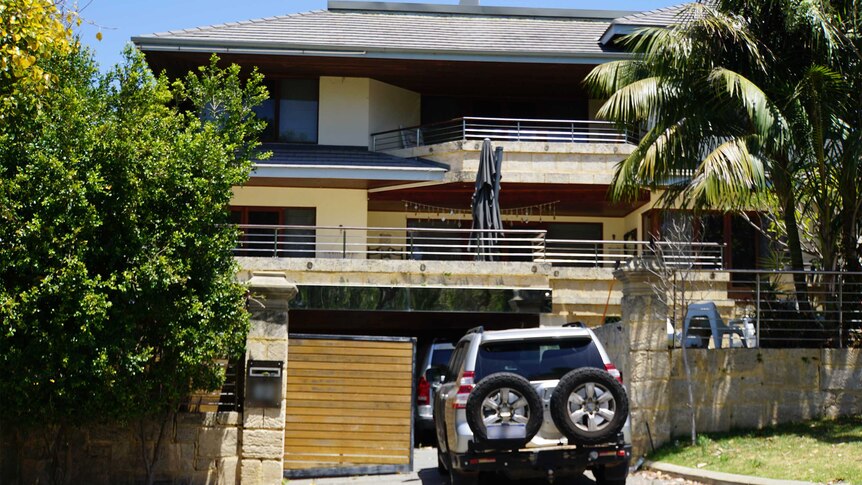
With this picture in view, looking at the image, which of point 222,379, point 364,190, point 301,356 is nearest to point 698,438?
point 301,356

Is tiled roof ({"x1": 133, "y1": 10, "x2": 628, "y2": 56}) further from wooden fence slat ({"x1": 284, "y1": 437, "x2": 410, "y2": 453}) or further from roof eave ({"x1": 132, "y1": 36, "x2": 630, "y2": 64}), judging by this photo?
wooden fence slat ({"x1": 284, "y1": 437, "x2": 410, "y2": 453})

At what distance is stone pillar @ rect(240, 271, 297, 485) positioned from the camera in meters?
11.7

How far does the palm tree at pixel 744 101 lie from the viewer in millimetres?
14781

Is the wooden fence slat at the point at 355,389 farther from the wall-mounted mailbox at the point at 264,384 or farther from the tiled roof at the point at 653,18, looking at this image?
the tiled roof at the point at 653,18

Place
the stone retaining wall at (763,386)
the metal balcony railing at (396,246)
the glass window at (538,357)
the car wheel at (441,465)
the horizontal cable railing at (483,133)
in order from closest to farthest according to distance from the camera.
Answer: the glass window at (538,357)
the car wheel at (441,465)
the stone retaining wall at (763,386)
the metal balcony railing at (396,246)
the horizontal cable railing at (483,133)

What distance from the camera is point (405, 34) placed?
2611cm

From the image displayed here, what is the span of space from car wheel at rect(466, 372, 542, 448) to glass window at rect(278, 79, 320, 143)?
17076mm

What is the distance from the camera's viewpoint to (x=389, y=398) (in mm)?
13664

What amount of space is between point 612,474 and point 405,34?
57.6ft

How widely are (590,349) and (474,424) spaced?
1.56 metres

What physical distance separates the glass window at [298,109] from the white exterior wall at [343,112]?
27 centimetres

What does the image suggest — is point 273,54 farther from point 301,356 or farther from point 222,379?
point 222,379

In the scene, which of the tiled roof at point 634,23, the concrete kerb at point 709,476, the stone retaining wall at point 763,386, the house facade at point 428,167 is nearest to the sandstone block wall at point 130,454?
the concrete kerb at point 709,476

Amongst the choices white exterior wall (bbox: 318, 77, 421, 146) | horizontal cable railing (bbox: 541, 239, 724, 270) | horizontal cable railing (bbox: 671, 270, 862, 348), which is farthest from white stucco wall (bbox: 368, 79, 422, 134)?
horizontal cable railing (bbox: 671, 270, 862, 348)
